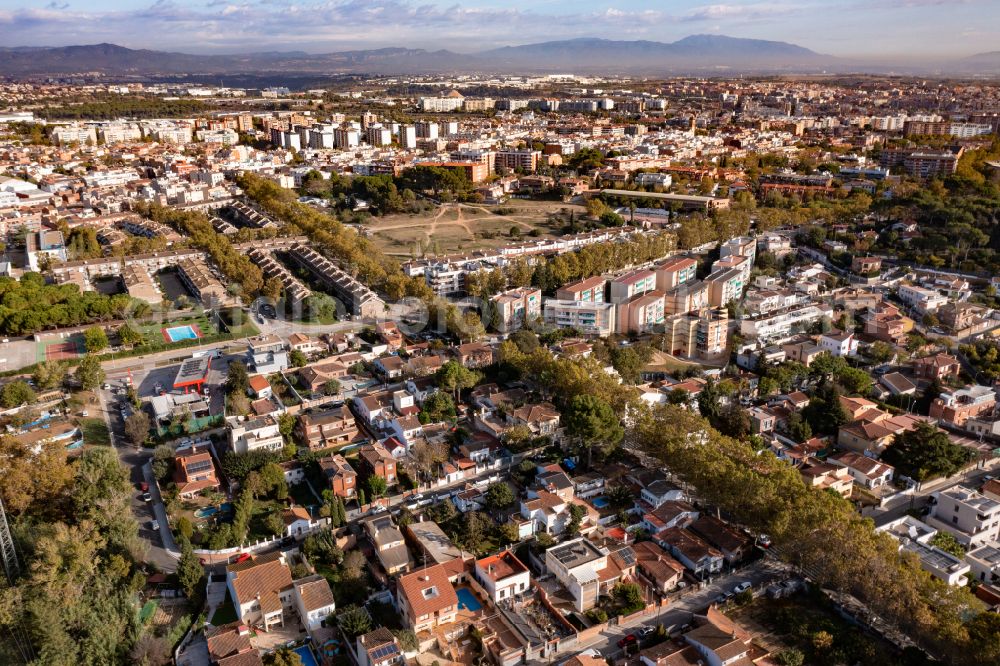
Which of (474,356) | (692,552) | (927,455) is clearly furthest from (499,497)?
(927,455)

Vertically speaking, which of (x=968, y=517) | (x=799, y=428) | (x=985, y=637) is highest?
(x=799, y=428)

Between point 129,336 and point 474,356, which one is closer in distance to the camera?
point 474,356

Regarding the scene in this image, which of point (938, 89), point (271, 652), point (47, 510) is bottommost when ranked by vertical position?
point (271, 652)

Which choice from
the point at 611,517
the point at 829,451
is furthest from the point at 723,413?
the point at 611,517

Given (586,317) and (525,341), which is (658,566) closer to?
(525,341)

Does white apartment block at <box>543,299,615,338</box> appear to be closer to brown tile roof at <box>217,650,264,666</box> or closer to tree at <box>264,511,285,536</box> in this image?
tree at <box>264,511,285,536</box>

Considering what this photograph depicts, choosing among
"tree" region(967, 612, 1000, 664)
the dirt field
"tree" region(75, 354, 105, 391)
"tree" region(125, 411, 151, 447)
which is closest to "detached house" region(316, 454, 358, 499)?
"tree" region(125, 411, 151, 447)

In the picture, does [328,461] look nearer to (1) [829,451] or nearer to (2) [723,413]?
(2) [723,413]

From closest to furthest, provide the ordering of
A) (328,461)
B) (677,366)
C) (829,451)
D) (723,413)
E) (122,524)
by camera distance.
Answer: (122,524) < (328,461) < (829,451) < (723,413) < (677,366)
